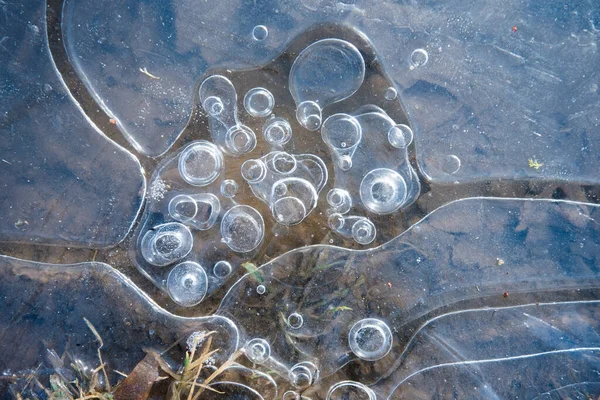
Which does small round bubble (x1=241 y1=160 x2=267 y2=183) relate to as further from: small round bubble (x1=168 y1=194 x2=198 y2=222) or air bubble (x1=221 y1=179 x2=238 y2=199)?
small round bubble (x1=168 y1=194 x2=198 y2=222)

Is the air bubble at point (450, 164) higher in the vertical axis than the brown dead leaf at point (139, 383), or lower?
higher

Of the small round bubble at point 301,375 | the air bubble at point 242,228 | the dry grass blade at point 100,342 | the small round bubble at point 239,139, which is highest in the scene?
the small round bubble at point 239,139

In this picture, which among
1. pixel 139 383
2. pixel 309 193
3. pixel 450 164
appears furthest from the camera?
pixel 450 164

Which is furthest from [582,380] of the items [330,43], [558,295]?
[330,43]

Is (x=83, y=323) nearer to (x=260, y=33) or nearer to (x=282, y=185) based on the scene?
(x=282, y=185)

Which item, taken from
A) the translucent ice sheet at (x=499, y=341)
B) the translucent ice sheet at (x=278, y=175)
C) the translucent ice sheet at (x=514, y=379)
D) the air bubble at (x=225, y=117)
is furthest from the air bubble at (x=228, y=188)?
the translucent ice sheet at (x=514, y=379)

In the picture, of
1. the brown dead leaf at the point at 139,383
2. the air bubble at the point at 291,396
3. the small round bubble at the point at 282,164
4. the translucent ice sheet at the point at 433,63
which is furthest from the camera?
the translucent ice sheet at the point at 433,63

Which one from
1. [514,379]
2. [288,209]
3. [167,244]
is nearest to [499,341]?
[514,379]

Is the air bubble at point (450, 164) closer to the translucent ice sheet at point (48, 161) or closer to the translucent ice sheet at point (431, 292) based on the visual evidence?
the translucent ice sheet at point (431, 292)
